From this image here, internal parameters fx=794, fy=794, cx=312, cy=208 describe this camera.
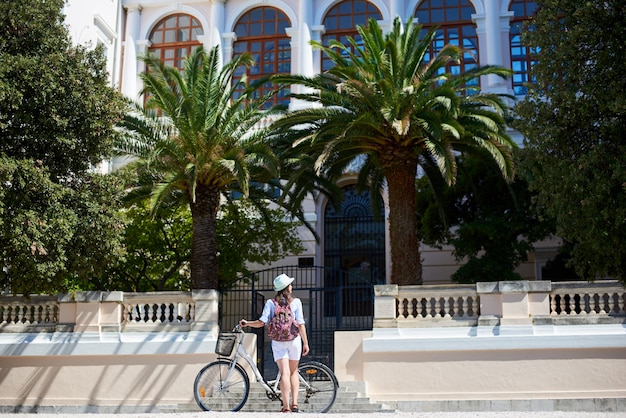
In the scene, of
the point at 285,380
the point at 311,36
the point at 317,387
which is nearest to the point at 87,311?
the point at 317,387

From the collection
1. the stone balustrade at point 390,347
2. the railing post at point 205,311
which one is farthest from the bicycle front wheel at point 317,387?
the railing post at point 205,311

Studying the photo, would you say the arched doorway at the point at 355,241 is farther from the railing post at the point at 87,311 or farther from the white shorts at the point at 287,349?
the white shorts at the point at 287,349

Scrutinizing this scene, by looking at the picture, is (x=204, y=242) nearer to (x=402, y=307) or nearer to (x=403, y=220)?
(x=403, y=220)

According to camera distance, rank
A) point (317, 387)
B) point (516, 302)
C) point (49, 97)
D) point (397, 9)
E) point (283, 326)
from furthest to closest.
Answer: point (397, 9)
point (516, 302)
point (49, 97)
point (317, 387)
point (283, 326)

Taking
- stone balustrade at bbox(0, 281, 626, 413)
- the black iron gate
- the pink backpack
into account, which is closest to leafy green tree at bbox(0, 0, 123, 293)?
stone balustrade at bbox(0, 281, 626, 413)

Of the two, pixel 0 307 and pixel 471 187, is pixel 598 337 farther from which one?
pixel 0 307

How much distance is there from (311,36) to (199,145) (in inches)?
519

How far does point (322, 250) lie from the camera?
1110 inches

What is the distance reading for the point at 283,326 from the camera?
1102cm

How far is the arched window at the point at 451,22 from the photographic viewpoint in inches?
1137

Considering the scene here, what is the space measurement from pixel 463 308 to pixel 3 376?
980cm

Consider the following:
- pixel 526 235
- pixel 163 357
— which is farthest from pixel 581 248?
pixel 526 235

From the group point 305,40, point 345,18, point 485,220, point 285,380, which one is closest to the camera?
point 285,380

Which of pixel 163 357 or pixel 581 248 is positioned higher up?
pixel 581 248
